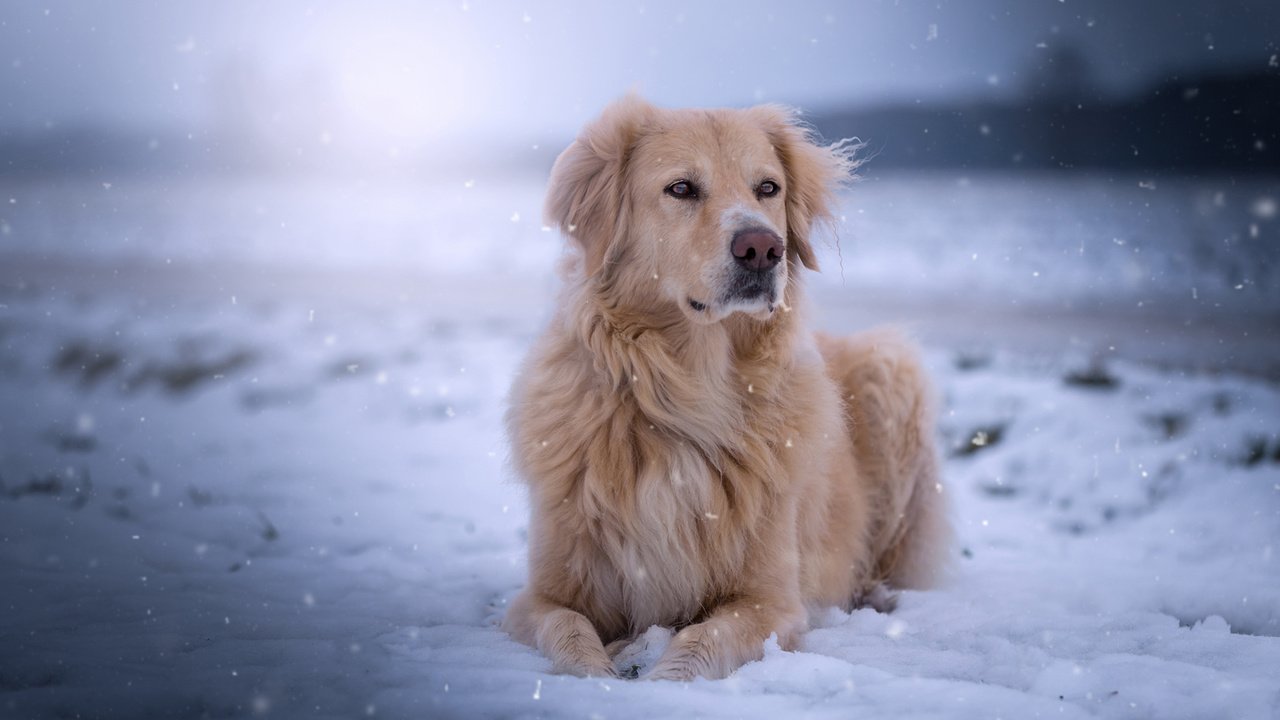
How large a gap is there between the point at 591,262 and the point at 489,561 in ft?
5.74

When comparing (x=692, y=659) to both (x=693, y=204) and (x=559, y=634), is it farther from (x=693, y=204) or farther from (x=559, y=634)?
(x=693, y=204)

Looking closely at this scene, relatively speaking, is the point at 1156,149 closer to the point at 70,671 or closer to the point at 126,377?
the point at 126,377

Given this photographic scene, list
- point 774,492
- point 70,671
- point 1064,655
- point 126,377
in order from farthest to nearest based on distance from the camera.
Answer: point 126,377, point 774,492, point 1064,655, point 70,671

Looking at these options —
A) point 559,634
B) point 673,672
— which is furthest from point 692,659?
point 559,634

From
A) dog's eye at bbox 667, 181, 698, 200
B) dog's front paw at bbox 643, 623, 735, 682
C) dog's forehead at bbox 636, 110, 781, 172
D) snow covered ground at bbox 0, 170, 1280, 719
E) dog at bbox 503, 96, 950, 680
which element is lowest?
snow covered ground at bbox 0, 170, 1280, 719

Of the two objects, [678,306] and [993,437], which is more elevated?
[678,306]

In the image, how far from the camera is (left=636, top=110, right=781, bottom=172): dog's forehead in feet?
11.3

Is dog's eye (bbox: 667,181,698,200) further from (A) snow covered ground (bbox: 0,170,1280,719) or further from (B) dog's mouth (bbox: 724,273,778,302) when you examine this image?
(A) snow covered ground (bbox: 0,170,1280,719)

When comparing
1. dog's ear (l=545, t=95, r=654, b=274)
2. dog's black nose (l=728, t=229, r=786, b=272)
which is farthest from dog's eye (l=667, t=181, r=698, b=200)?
dog's black nose (l=728, t=229, r=786, b=272)

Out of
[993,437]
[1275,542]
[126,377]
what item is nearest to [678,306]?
[1275,542]

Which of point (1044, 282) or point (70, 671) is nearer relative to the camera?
point (70, 671)

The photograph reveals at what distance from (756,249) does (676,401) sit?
2.08ft

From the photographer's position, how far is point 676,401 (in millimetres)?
3307

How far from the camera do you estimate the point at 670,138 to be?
350 cm
